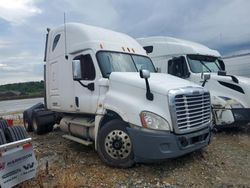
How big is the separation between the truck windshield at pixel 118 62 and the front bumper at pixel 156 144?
5.60 ft

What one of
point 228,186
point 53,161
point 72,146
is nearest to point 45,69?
point 72,146

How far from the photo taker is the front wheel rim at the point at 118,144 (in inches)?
230

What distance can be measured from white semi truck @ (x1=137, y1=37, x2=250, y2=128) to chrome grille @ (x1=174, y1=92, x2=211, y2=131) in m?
2.57

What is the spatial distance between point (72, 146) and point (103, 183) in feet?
9.25

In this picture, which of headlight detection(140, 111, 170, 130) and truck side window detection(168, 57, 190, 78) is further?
truck side window detection(168, 57, 190, 78)

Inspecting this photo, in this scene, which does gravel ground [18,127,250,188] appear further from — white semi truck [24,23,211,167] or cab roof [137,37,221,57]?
cab roof [137,37,221,57]

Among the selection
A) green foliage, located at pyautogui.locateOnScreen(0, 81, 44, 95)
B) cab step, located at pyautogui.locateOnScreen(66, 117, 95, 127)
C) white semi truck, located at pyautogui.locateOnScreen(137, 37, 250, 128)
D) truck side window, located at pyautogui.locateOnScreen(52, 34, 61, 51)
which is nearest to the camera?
cab step, located at pyautogui.locateOnScreen(66, 117, 95, 127)

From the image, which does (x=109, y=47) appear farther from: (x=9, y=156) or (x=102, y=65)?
(x=9, y=156)

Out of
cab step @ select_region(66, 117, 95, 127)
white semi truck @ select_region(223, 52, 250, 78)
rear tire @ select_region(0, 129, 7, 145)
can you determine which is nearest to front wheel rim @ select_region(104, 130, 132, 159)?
cab step @ select_region(66, 117, 95, 127)

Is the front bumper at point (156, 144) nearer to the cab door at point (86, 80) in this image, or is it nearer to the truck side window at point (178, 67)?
the cab door at point (86, 80)

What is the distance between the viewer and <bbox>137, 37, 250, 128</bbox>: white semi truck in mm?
8914

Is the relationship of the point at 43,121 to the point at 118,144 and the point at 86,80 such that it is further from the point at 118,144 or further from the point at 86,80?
the point at 118,144

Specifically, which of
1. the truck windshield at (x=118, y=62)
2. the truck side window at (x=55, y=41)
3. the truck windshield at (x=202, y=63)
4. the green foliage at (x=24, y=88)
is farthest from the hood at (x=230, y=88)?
the green foliage at (x=24, y=88)

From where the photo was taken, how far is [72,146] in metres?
7.99
